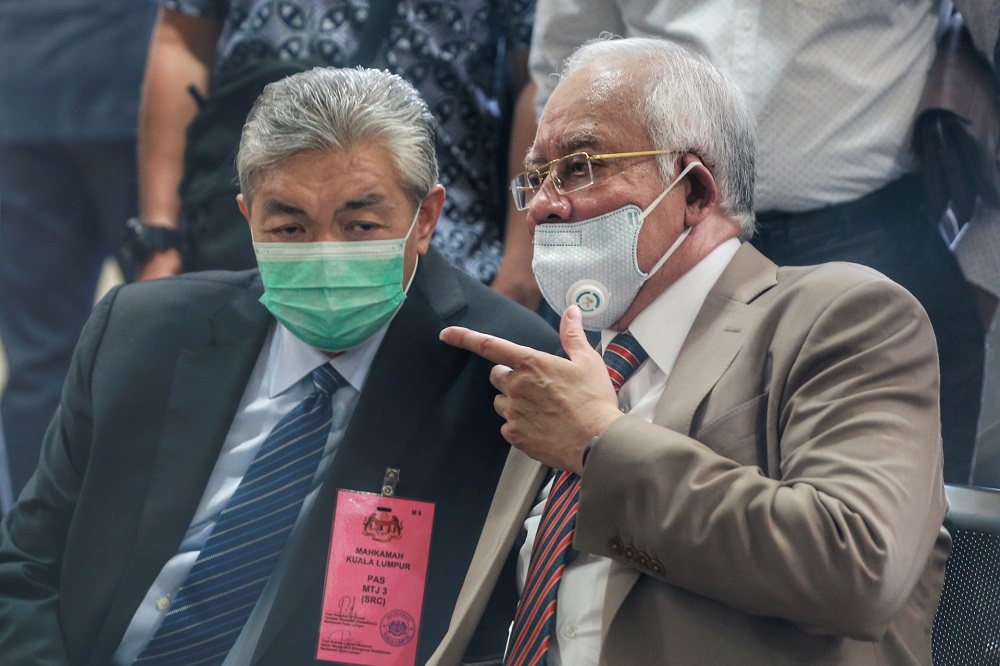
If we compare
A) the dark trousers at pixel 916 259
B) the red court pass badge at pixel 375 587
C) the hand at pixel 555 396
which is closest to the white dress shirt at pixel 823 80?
the dark trousers at pixel 916 259

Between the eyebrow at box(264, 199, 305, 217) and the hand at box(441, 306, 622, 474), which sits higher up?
the eyebrow at box(264, 199, 305, 217)

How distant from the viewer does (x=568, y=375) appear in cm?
161

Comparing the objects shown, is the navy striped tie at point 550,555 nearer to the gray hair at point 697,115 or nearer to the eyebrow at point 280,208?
the gray hair at point 697,115

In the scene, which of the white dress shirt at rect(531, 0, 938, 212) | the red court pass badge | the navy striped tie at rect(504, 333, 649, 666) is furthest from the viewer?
the white dress shirt at rect(531, 0, 938, 212)

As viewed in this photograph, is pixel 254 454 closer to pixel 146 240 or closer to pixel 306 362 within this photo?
pixel 306 362

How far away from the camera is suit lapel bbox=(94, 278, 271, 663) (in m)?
2.05

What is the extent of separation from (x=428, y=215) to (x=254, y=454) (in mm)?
605

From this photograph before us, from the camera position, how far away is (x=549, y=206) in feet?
6.20

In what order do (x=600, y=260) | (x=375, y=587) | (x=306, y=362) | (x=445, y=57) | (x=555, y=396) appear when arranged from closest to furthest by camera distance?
(x=555, y=396) < (x=600, y=260) < (x=375, y=587) < (x=306, y=362) < (x=445, y=57)

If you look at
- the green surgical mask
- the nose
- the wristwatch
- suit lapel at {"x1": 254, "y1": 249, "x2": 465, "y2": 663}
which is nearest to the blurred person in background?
the wristwatch

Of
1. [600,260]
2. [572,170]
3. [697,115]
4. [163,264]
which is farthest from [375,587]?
[163,264]

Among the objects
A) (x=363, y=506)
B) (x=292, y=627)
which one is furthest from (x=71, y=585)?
(x=363, y=506)

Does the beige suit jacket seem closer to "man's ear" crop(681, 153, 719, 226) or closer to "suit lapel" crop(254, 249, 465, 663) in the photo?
"man's ear" crop(681, 153, 719, 226)

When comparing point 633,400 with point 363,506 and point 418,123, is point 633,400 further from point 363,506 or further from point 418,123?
point 418,123
